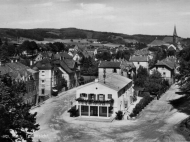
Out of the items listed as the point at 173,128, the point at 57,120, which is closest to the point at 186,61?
the point at 173,128

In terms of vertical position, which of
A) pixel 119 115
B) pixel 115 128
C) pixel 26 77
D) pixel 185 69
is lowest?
pixel 115 128

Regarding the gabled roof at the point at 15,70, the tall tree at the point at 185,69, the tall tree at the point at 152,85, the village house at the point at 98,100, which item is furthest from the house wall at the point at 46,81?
the tall tree at the point at 185,69

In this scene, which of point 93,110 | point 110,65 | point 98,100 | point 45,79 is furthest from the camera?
point 110,65

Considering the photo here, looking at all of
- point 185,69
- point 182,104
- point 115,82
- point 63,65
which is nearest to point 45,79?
point 63,65

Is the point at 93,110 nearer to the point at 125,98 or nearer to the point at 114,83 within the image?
the point at 114,83

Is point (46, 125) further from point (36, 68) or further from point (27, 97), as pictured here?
point (36, 68)

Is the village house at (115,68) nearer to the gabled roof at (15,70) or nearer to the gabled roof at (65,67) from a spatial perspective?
the gabled roof at (65,67)
